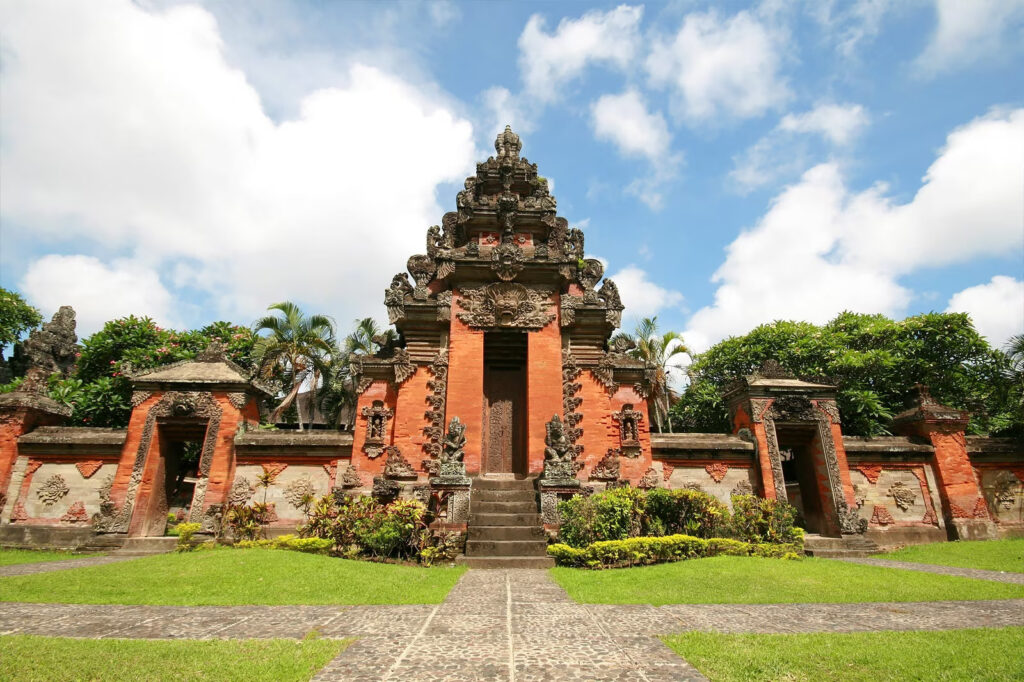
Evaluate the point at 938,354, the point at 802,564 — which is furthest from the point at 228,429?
the point at 938,354

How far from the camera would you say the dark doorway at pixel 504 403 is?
13.6 m

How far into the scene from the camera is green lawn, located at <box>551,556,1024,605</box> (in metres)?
6.76

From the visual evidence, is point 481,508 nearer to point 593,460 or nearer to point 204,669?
point 593,460

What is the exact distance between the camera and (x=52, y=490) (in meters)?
12.8

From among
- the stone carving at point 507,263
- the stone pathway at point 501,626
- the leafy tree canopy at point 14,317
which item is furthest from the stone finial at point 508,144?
the leafy tree canopy at point 14,317

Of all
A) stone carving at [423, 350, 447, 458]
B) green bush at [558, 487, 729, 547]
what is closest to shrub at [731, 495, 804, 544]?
green bush at [558, 487, 729, 547]

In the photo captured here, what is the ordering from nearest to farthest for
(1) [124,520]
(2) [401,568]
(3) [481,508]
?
1. (2) [401,568]
2. (3) [481,508]
3. (1) [124,520]

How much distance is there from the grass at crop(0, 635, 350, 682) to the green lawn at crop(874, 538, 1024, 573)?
42.7ft

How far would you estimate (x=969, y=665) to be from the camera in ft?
13.7

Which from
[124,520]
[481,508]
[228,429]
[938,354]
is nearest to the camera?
[481,508]

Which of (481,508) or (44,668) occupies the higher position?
(481,508)

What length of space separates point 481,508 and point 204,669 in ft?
24.5

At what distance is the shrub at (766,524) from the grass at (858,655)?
20.9 ft

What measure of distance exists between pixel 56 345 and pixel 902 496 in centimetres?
3179
